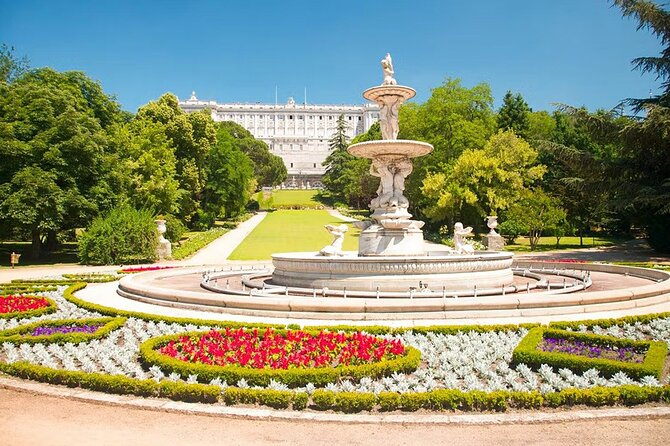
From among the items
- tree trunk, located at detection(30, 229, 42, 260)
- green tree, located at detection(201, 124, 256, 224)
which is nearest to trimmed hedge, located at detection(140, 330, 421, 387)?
tree trunk, located at detection(30, 229, 42, 260)

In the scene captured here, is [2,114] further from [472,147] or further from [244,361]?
[472,147]

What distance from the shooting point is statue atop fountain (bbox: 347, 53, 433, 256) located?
16.1 m

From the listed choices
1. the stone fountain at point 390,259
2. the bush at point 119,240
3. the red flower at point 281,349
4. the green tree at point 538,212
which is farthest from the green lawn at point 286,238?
the red flower at point 281,349

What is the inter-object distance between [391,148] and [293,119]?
14833 centimetres

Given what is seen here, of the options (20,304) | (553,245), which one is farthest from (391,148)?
(553,245)

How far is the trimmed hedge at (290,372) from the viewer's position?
6.32 metres

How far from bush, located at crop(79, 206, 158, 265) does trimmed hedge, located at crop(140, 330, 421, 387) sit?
65.7ft

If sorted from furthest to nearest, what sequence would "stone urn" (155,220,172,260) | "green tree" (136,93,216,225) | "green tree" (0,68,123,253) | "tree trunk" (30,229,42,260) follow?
"green tree" (136,93,216,225)
"stone urn" (155,220,172,260)
"tree trunk" (30,229,42,260)
"green tree" (0,68,123,253)

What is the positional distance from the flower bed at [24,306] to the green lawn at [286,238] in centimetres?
1633

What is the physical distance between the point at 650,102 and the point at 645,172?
148 inches

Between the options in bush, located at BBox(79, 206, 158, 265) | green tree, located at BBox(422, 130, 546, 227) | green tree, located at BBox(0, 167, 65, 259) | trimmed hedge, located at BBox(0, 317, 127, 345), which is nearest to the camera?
trimmed hedge, located at BBox(0, 317, 127, 345)

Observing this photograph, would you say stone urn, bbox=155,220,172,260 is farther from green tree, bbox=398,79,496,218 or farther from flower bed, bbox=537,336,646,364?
flower bed, bbox=537,336,646,364

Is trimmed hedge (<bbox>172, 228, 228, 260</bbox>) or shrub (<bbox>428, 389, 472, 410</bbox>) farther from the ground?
shrub (<bbox>428, 389, 472, 410</bbox>)

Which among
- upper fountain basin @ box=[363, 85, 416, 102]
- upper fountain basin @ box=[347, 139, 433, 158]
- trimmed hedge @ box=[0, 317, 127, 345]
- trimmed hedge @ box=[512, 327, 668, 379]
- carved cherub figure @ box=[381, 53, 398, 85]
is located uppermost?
carved cherub figure @ box=[381, 53, 398, 85]
